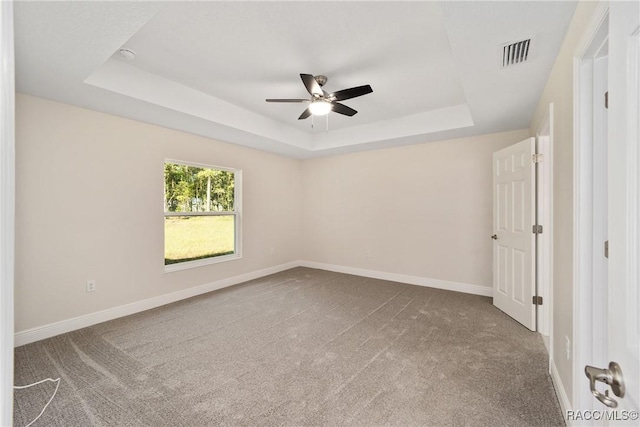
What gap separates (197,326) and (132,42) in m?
2.78

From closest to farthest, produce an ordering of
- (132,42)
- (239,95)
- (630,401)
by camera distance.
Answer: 1. (630,401)
2. (132,42)
3. (239,95)

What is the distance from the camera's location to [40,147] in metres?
2.71

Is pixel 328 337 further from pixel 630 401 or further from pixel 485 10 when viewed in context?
pixel 485 10

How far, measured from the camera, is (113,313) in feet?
10.4

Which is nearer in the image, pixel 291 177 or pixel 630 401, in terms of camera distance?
pixel 630 401

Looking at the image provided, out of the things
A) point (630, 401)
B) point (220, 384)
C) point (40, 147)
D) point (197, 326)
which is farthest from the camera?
point (197, 326)

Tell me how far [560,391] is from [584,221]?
1237mm

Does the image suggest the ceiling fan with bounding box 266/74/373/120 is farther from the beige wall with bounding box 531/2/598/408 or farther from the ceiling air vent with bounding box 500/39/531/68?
the beige wall with bounding box 531/2/598/408

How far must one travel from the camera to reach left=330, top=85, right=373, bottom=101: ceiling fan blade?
2.55 metres

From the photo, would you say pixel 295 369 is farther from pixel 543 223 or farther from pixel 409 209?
pixel 409 209

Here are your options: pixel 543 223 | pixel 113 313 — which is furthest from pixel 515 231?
pixel 113 313

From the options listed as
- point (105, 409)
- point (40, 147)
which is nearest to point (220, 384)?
point (105, 409)

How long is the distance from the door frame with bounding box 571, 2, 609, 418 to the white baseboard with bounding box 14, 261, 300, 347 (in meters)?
4.14

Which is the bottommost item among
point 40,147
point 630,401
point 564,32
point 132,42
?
point 630,401
